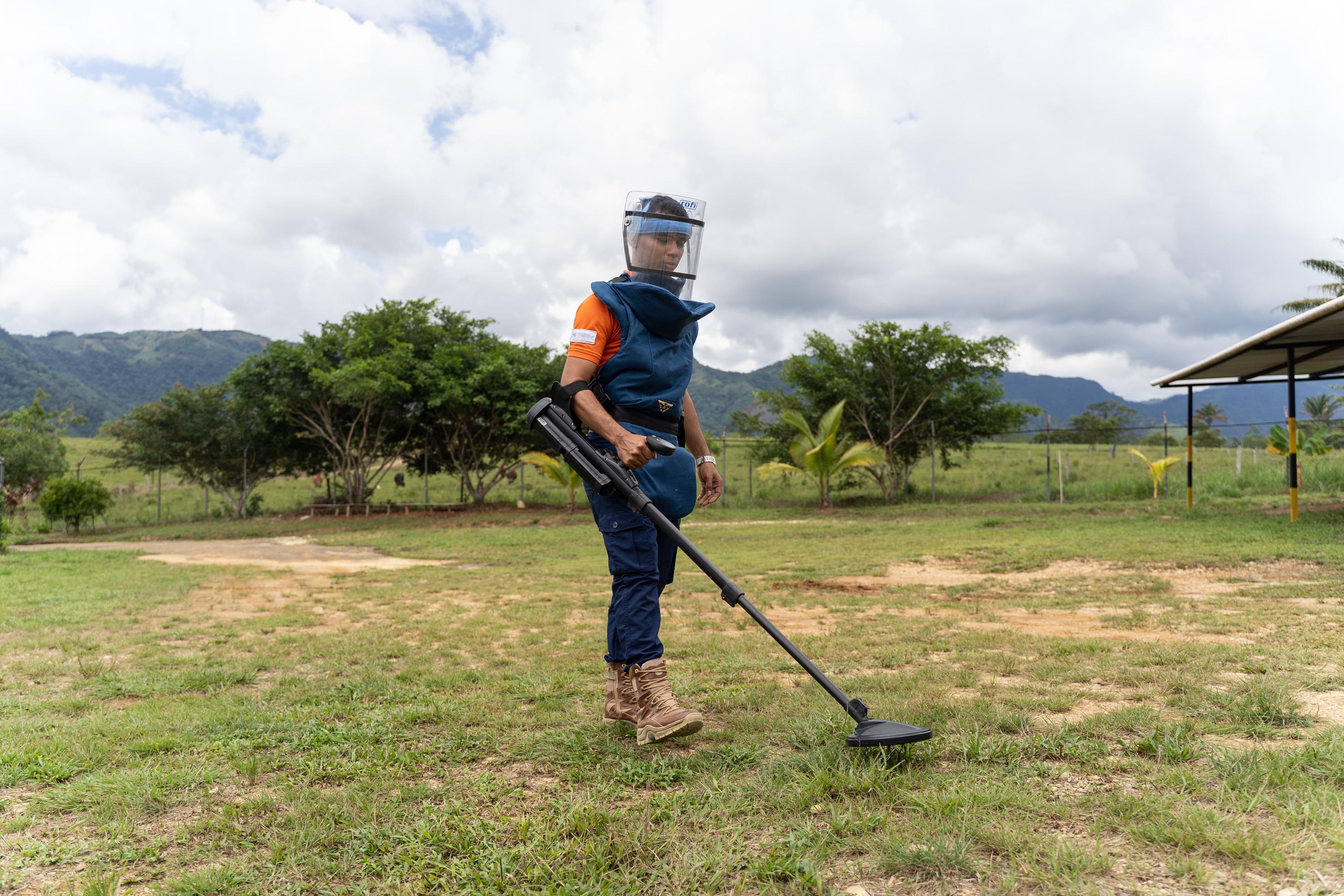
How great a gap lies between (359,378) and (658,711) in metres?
17.3

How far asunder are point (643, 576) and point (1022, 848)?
1.56 metres

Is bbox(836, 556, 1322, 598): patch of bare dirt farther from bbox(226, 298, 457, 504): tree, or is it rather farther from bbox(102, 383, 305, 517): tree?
bbox(102, 383, 305, 517): tree

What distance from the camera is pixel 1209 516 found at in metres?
12.3

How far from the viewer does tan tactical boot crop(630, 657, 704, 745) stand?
106 inches

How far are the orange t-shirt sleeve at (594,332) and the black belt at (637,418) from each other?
209 millimetres

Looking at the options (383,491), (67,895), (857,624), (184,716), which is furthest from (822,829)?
(383,491)

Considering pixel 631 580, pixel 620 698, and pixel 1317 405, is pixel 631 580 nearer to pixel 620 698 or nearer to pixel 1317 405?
pixel 620 698

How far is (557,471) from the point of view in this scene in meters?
18.8

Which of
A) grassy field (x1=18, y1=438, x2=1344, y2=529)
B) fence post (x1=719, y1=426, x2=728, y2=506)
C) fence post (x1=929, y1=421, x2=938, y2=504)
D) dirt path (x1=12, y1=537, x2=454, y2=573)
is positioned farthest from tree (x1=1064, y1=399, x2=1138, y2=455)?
dirt path (x1=12, y1=537, x2=454, y2=573)

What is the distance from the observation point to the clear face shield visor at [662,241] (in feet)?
10.7

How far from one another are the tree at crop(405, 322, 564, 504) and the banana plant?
1656cm

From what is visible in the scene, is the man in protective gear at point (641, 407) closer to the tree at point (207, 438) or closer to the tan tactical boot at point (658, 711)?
the tan tactical boot at point (658, 711)

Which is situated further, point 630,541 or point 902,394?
point 902,394

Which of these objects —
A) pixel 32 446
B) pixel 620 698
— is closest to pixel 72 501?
pixel 32 446
